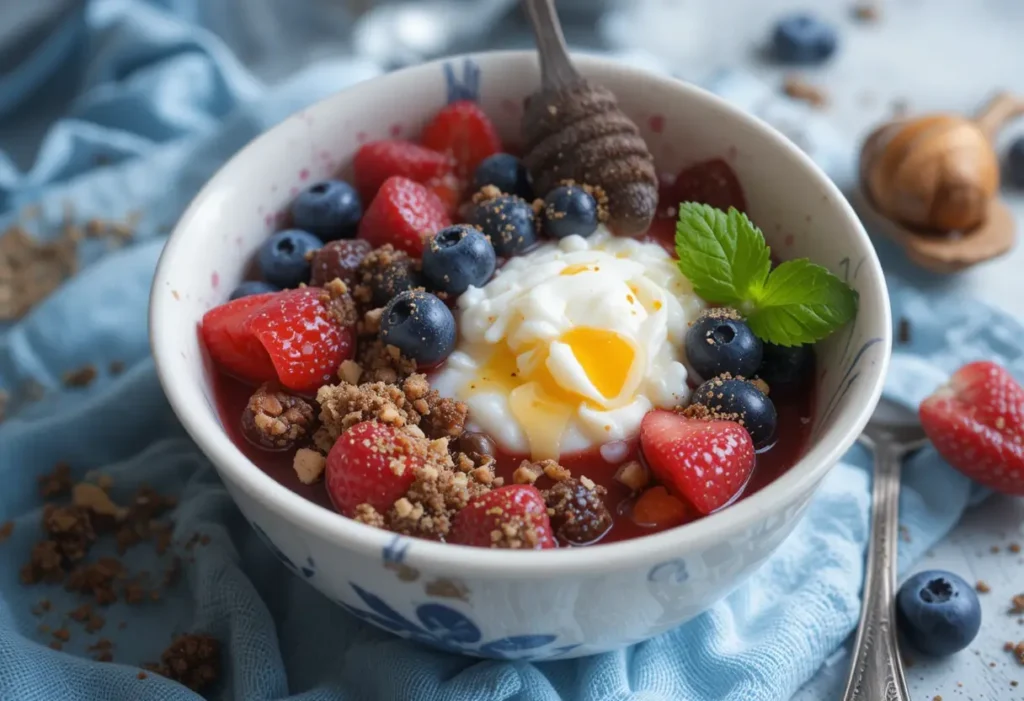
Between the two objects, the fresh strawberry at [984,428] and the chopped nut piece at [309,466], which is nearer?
the chopped nut piece at [309,466]

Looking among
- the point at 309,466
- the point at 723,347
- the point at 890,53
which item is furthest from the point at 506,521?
the point at 890,53

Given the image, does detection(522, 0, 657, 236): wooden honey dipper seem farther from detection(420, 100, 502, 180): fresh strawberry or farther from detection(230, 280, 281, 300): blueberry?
detection(230, 280, 281, 300): blueberry

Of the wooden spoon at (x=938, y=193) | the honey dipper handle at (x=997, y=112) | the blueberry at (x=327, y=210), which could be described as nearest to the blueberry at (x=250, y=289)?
the blueberry at (x=327, y=210)

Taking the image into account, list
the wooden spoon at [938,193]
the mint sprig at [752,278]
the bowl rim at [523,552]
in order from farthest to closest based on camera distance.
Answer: the wooden spoon at [938,193] < the mint sprig at [752,278] < the bowl rim at [523,552]

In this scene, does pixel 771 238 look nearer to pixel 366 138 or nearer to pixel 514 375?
pixel 514 375

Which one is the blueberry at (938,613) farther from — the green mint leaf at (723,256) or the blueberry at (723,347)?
the green mint leaf at (723,256)

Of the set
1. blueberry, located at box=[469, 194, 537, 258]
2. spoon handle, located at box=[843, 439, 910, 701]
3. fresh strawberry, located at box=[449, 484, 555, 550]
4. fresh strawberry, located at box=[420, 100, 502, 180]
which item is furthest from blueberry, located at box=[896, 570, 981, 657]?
fresh strawberry, located at box=[420, 100, 502, 180]

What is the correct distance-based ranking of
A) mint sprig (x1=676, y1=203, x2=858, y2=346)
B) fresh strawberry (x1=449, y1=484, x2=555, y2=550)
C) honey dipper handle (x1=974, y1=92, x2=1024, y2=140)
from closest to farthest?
fresh strawberry (x1=449, y1=484, x2=555, y2=550) → mint sprig (x1=676, y1=203, x2=858, y2=346) → honey dipper handle (x1=974, y1=92, x2=1024, y2=140)
